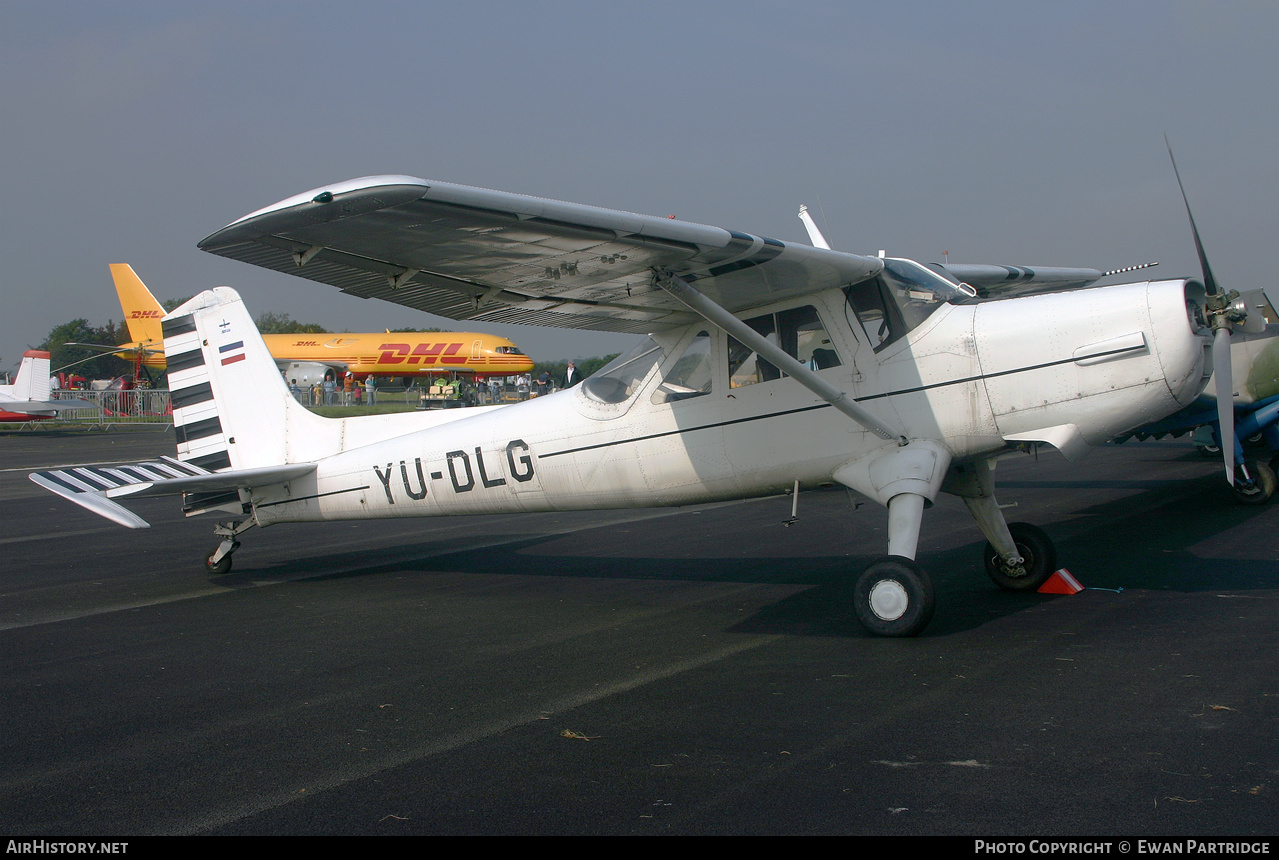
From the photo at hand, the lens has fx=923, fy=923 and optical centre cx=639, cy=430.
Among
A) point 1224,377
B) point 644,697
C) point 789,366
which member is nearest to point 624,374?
point 789,366

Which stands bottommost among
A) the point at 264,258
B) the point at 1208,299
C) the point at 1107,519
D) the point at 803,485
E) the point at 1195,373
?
the point at 1107,519

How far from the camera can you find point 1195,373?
570cm

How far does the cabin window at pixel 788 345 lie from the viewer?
21.7 ft

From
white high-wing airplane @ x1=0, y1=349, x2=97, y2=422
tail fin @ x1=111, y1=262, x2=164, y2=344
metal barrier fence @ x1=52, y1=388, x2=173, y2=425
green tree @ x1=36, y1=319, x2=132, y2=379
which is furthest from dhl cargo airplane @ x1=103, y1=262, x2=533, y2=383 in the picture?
green tree @ x1=36, y1=319, x2=132, y2=379

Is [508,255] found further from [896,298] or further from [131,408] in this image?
[131,408]

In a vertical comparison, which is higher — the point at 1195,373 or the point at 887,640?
the point at 1195,373

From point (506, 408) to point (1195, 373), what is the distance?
17.0 feet

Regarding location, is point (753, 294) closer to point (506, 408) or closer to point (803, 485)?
point (803, 485)

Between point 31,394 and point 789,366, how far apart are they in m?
40.0

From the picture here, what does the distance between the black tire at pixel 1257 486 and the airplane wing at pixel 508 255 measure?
7706mm

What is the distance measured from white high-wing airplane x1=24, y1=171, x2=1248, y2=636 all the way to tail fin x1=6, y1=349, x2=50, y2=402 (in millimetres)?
34140

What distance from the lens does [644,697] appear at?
15.5 ft

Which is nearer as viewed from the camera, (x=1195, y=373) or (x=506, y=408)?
(x=1195, y=373)
